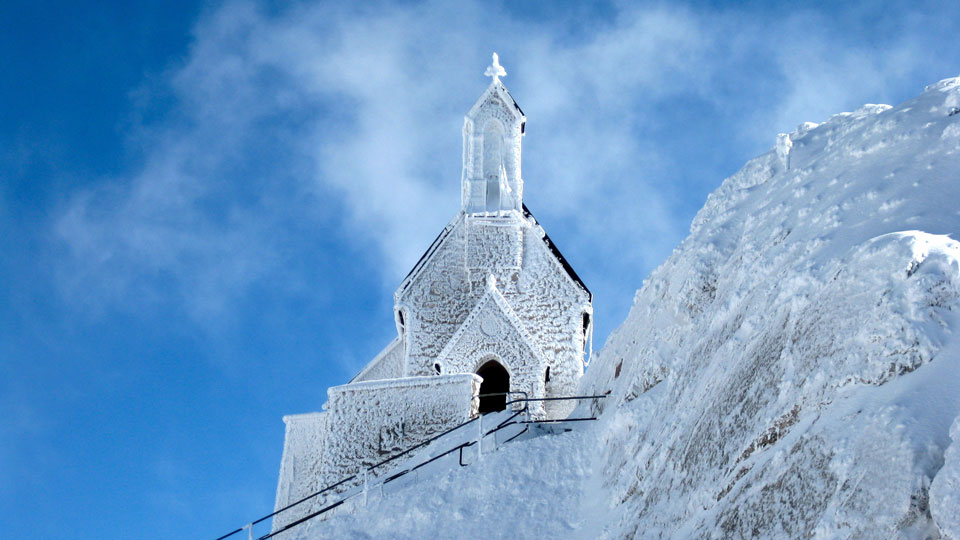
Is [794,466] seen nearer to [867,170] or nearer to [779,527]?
[779,527]

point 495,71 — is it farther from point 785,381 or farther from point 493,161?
point 785,381

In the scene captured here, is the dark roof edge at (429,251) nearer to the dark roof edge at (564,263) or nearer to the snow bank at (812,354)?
the dark roof edge at (564,263)

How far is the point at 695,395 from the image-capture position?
9852 millimetres

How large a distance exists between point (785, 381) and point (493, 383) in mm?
17087

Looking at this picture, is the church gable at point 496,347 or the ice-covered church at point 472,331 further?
the church gable at point 496,347

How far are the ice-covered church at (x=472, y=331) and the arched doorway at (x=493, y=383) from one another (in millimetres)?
36

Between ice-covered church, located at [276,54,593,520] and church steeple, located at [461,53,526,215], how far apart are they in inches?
1.3

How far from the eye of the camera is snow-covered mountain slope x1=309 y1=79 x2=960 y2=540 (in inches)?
245

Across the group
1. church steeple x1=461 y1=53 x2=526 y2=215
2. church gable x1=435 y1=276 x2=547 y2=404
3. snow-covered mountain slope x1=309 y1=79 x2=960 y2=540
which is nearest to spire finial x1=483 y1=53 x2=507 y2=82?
church steeple x1=461 y1=53 x2=526 y2=215

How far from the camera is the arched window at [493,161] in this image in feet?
91.2

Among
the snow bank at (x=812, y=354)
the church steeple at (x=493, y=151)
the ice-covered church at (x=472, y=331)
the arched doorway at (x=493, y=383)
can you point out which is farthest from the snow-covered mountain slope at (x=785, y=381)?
the church steeple at (x=493, y=151)

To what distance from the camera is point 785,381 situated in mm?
7832

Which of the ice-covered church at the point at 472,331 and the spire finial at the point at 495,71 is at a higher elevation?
the spire finial at the point at 495,71

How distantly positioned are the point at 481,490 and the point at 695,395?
426cm
